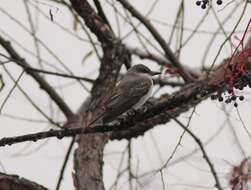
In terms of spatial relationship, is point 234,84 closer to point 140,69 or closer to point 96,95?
point 96,95

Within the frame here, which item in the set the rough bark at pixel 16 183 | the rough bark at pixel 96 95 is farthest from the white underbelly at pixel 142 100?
the rough bark at pixel 16 183

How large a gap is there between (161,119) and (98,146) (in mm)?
997

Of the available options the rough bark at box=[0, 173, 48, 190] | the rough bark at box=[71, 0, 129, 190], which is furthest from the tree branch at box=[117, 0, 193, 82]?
the rough bark at box=[0, 173, 48, 190]

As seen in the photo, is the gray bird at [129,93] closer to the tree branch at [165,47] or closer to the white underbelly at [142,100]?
the white underbelly at [142,100]

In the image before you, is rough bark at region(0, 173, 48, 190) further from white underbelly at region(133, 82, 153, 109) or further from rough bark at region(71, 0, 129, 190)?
white underbelly at region(133, 82, 153, 109)

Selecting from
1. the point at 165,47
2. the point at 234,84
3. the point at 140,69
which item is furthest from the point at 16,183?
the point at 140,69

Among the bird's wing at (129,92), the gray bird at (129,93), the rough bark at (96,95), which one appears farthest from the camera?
the bird's wing at (129,92)

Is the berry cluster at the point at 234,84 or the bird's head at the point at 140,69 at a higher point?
the bird's head at the point at 140,69

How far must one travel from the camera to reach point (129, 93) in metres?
6.82

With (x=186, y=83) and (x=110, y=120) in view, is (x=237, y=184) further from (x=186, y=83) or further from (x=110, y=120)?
(x=186, y=83)

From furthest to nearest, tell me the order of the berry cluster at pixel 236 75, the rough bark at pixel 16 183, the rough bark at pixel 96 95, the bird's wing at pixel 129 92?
the bird's wing at pixel 129 92 < the rough bark at pixel 96 95 < the rough bark at pixel 16 183 < the berry cluster at pixel 236 75

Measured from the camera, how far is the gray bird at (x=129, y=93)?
6.02 m

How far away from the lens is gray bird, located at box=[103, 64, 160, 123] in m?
6.02

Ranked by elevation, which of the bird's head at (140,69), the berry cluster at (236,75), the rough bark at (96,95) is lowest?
the berry cluster at (236,75)
